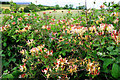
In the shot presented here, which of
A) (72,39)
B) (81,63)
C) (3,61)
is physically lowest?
(3,61)

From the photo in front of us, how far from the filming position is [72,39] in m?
2.06

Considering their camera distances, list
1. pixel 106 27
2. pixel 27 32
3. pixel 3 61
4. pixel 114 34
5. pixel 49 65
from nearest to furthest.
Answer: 1. pixel 114 34
2. pixel 106 27
3. pixel 49 65
4. pixel 27 32
5. pixel 3 61

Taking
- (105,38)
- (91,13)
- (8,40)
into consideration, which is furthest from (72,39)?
(8,40)

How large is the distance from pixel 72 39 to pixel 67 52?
0.34 meters

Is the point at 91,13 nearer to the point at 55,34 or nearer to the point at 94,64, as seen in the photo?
the point at 55,34

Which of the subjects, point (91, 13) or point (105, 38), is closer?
point (105, 38)

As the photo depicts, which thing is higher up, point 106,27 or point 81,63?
point 106,27

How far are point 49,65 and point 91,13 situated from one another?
55.7 inches

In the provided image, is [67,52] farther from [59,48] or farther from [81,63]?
[81,63]

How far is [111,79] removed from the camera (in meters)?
1.96

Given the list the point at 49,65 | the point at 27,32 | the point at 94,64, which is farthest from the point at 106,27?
the point at 27,32

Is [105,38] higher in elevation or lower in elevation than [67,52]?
higher

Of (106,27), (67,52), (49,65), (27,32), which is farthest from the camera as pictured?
(27,32)

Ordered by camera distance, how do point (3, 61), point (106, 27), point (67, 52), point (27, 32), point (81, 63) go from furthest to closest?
point (3, 61) < point (27, 32) < point (67, 52) < point (81, 63) < point (106, 27)
